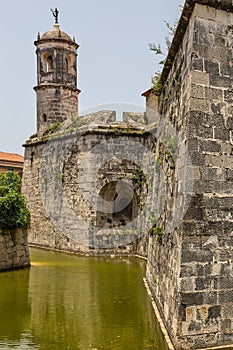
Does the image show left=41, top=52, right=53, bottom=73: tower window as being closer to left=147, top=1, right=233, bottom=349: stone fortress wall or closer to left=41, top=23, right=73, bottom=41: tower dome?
left=41, top=23, right=73, bottom=41: tower dome

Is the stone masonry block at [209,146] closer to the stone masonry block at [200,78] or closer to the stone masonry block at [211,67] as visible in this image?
the stone masonry block at [200,78]

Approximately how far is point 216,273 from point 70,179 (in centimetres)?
997

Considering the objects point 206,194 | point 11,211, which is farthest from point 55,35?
point 206,194

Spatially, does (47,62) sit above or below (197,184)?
above

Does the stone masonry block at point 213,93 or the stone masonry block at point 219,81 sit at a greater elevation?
the stone masonry block at point 219,81

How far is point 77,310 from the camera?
713cm

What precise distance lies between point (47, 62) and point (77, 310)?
13678mm

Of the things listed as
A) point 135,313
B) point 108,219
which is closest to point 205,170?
point 135,313

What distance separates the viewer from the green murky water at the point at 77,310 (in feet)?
18.4

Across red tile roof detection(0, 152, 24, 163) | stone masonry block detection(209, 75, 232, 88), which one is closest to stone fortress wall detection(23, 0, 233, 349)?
stone masonry block detection(209, 75, 232, 88)

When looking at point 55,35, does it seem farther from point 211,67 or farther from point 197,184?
point 197,184

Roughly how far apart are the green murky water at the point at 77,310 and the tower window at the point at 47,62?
391 inches

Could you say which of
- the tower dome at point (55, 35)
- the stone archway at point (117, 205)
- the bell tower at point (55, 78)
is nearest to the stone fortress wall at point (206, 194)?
the stone archway at point (117, 205)

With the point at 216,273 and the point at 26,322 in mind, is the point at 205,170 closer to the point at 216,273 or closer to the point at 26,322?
the point at 216,273
